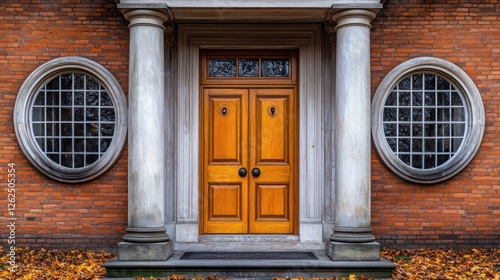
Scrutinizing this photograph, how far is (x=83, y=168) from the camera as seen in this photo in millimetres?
9258

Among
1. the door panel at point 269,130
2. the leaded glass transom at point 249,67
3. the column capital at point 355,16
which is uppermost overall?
the column capital at point 355,16

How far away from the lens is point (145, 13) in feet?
26.3

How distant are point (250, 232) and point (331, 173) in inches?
64.5

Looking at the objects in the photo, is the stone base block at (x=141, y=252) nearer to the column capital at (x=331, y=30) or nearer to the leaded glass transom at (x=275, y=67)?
the leaded glass transom at (x=275, y=67)

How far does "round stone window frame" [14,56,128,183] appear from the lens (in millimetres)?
9234

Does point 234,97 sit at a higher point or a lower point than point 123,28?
lower

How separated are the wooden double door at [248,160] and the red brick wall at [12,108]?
1420 millimetres

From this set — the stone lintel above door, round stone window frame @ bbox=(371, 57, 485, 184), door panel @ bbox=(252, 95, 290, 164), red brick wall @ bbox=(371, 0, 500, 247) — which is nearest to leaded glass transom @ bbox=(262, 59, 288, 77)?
door panel @ bbox=(252, 95, 290, 164)

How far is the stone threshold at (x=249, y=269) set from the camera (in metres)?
7.62

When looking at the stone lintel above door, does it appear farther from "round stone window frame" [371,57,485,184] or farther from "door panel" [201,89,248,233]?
"door panel" [201,89,248,233]

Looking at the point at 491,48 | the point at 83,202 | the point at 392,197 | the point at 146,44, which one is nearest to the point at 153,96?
the point at 146,44

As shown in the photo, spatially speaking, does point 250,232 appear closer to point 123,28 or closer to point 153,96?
point 153,96

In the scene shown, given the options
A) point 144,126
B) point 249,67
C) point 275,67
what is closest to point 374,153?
point 275,67

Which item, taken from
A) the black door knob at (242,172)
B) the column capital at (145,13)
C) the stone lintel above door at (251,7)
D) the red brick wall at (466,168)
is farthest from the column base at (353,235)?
the column capital at (145,13)
